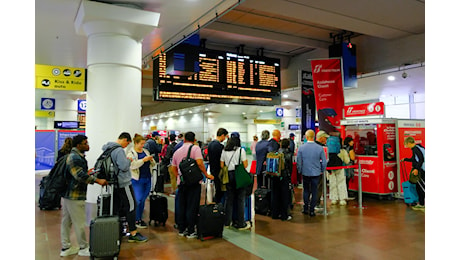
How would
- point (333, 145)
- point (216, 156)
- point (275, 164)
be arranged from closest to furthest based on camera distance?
1. point (216, 156)
2. point (275, 164)
3. point (333, 145)

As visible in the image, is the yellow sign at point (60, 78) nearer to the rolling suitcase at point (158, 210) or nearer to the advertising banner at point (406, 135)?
the rolling suitcase at point (158, 210)

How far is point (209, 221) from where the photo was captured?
4535 mm

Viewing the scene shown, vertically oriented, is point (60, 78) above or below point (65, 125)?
above

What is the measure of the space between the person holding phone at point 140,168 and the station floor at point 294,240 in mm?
595

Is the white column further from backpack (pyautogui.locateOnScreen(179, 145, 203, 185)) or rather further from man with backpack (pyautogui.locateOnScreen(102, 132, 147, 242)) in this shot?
backpack (pyautogui.locateOnScreen(179, 145, 203, 185))

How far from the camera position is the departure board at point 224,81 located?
863 cm

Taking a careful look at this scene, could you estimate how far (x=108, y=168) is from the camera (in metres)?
4.04

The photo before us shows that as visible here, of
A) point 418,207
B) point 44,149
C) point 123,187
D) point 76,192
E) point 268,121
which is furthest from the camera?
point 268,121

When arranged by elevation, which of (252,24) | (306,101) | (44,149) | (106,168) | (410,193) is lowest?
(410,193)

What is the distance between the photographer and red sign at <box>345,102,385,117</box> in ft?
25.9

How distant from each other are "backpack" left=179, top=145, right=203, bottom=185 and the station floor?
33.7 inches

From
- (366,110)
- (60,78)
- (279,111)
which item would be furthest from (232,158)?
(279,111)

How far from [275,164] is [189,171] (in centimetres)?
169

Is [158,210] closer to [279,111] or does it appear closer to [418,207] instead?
[418,207]
